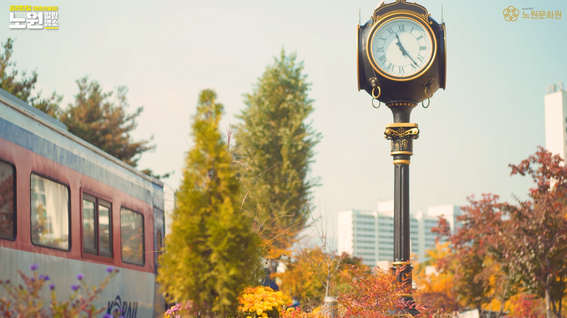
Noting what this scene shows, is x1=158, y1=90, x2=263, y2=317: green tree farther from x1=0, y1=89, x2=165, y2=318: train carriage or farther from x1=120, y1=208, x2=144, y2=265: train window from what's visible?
x1=120, y1=208, x2=144, y2=265: train window

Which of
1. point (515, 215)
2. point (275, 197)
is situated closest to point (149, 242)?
point (515, 215)

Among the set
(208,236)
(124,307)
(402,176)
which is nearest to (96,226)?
(124,307)

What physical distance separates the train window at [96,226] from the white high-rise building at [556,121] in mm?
70808

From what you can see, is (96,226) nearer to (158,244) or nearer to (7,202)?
(7,202)

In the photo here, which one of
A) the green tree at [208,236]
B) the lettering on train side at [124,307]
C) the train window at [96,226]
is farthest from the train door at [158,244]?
the green tree at [208,236]

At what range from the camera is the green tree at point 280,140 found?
Result: 25.4 metres

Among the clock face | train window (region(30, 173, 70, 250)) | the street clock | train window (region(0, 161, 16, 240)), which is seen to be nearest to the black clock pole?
the street clock

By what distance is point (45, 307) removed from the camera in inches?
252

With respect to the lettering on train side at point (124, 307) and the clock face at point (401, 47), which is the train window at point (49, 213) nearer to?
the lettering on train side at point (124, 307)

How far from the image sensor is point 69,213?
7.37 meters

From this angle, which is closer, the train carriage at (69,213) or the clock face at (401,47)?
the train carriage at (69,213)

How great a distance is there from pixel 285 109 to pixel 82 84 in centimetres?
1268

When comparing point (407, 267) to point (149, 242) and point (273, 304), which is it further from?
point (149, 242)

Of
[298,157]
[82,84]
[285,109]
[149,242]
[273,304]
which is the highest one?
[82,84]
